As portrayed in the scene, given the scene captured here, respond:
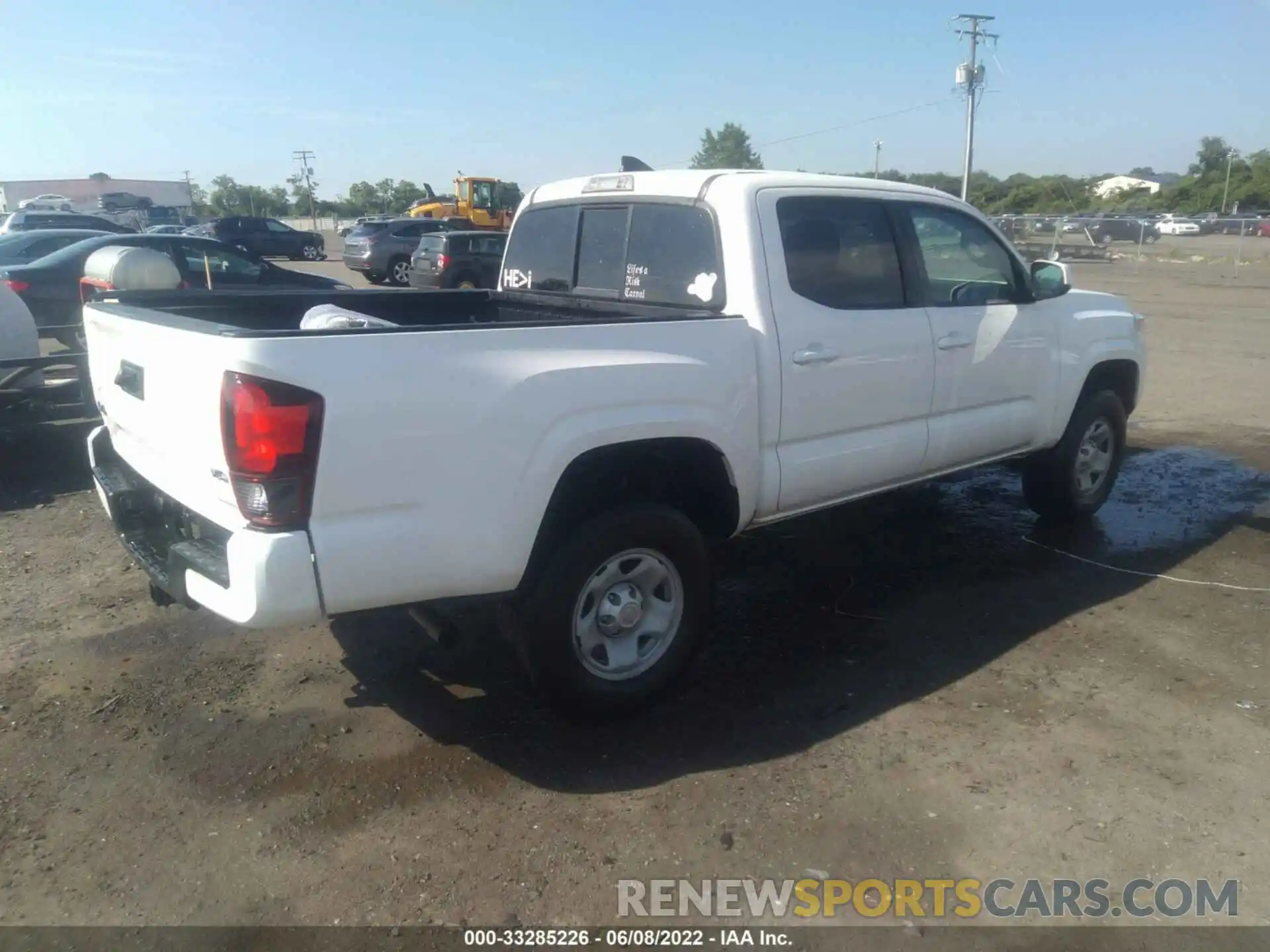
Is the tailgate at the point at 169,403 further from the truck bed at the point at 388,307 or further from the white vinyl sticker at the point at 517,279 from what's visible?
the white vinyl sticker at the point at 517,279

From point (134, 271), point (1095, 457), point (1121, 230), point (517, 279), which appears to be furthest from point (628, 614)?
point (1121, 230)

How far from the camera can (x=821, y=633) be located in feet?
15.0

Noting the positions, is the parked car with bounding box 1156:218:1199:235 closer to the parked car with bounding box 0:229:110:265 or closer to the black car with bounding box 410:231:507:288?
the black car with bounding box 410:231:507:288

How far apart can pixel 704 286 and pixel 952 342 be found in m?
1.42

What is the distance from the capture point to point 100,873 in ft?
9.56

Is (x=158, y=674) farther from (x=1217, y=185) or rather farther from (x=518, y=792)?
(x=1217, y=185)

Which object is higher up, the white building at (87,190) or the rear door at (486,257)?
the white building at (87,190)

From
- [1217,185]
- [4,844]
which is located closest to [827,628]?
[4,844]

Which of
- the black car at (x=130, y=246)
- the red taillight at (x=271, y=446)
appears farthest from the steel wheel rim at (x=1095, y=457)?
the black car at (x=130, y=246)

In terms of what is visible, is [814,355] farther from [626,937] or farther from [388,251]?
[388,251]

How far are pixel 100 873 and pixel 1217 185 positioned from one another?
74571 mm

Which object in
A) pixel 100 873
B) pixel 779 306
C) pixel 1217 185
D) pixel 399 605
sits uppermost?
pixel 1217 185

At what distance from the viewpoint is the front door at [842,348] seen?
4.03 metres

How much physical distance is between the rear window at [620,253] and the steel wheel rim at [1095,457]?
298cm
